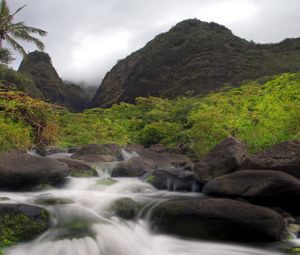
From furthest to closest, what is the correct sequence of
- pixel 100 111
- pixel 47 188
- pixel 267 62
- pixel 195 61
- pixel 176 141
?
pixel 195 61, pixel 267 62, pixel 100 111, pixel 176 141, pixel 47 188

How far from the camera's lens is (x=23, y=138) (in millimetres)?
14727

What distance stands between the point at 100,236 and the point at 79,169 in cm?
605

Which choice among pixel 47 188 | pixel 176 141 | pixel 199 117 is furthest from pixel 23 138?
pixel 176 141

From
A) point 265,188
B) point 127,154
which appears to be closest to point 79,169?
point 265,188

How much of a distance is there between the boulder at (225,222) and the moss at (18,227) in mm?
2460

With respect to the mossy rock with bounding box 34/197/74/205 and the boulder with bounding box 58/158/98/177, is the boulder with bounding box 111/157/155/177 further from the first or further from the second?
the mossy rock with bounding box 34/197/74/205

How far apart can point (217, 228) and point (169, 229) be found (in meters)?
0.97

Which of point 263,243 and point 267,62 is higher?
point 267,62

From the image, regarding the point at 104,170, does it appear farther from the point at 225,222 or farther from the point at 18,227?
the point at 18,227

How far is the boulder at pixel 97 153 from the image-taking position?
18000 mm

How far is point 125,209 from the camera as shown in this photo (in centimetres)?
941

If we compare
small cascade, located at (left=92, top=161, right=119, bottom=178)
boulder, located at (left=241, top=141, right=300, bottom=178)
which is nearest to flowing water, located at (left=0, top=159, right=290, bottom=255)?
boulder, located at (left=241, top=141, right=300, bottom=178)

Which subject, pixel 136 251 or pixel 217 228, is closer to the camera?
pixel 136 251

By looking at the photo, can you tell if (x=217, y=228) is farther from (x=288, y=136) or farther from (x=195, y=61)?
(x=195, y=61)
